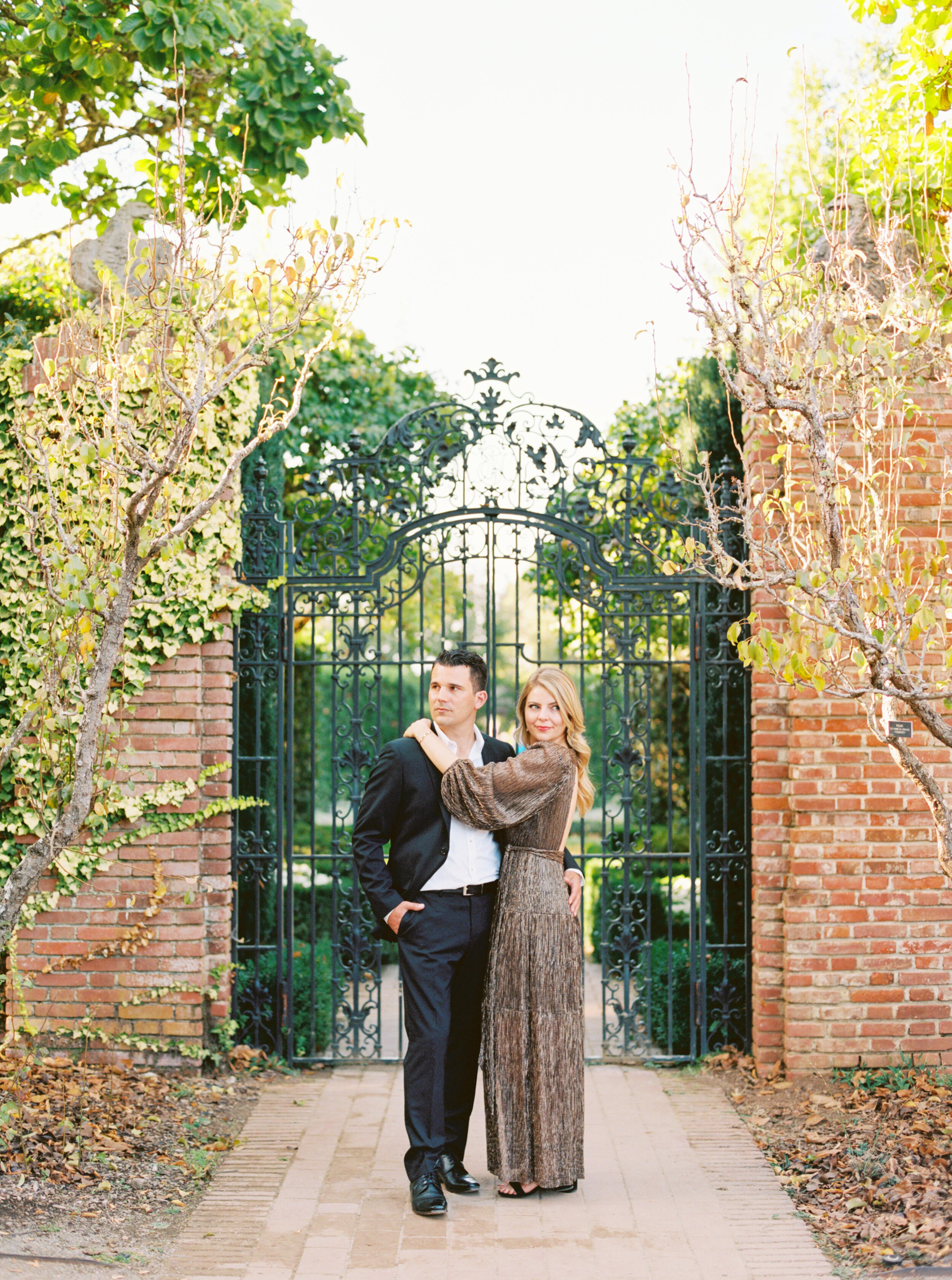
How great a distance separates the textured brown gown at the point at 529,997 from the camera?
3990mm

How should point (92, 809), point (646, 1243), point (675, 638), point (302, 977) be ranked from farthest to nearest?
point (675, 638) < point (302, 977) < point (92, 809) < point (646, 1243)

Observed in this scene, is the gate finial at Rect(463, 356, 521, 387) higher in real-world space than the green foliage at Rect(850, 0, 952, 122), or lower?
lower

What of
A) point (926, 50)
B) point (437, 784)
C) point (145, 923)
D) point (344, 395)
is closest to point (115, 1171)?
point (145, 923)

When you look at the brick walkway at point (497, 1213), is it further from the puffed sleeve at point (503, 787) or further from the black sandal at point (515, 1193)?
the puffed sleeve at point (503, 787)

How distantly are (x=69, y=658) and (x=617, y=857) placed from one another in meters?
2.69

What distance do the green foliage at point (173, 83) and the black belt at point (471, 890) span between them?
13.7 feet

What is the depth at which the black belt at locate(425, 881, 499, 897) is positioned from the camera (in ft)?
13.3

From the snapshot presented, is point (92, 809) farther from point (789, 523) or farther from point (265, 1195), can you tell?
point (789, 523)

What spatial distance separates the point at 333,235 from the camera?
4141 millimetres

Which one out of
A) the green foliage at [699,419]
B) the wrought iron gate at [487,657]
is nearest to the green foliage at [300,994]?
the wrought iron gate at [487,657]

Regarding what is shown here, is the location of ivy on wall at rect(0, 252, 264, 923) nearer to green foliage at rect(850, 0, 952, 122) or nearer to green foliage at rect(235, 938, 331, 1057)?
green foliage at rect(235, 938, 331, 1057)

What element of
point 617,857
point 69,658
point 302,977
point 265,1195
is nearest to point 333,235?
point 69,658

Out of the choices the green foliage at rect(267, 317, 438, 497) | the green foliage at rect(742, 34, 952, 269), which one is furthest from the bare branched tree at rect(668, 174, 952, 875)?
the green foliage at rect(267, 317, 438, 497)

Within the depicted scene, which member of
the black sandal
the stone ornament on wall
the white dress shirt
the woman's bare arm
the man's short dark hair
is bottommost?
the black sandal
